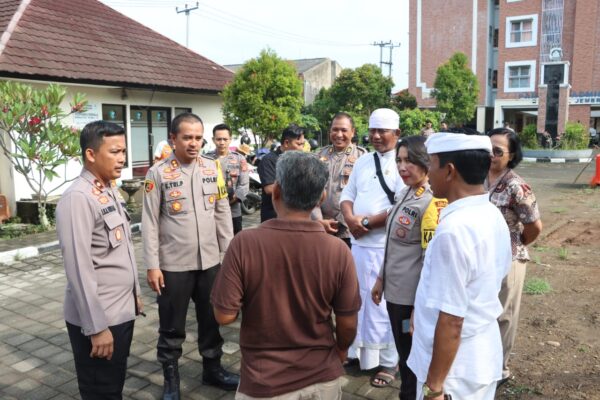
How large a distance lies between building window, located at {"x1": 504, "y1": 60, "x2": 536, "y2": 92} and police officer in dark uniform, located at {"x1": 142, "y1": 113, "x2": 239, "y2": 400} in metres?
32.8

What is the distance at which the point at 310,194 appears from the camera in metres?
1.79

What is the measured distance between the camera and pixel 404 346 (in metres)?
2.75

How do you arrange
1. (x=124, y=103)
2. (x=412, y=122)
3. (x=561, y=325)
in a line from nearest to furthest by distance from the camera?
(x=561, y=325), (x=124, y=103), (x=412, y=122)

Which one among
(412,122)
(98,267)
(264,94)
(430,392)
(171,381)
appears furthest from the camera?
(412,122)

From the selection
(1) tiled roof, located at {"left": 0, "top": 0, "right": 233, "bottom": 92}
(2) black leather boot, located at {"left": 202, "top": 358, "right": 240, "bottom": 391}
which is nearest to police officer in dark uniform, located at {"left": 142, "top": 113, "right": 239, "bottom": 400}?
(2) black leather boot, located at {"left": 202, "top": 358, "right": 240, "bottom": 391}

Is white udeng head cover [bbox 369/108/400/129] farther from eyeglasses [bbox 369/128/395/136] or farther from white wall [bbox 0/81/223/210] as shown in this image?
white wall [bbox 0/81/223/210]

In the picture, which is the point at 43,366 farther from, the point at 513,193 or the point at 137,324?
the point at 513,193

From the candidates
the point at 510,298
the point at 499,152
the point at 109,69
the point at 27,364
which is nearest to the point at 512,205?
the point at 499,152

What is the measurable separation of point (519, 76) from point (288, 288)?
34391mm

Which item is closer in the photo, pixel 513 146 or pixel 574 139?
pixel 513 146

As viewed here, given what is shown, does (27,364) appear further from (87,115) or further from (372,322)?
(87,115)

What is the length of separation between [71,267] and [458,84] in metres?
29.7

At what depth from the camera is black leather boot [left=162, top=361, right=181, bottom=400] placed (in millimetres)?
3172

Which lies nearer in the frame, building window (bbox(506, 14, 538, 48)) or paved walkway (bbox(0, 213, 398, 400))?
paved walkway (bbox(0, 213, 398, 400))
